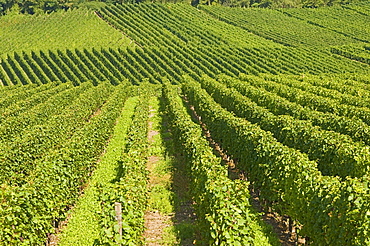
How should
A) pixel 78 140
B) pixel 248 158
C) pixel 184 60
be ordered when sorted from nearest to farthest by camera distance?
pixel 248 158
pixel 78 140
pixel 184 60

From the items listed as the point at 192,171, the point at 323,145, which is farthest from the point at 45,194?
the point at 323,145

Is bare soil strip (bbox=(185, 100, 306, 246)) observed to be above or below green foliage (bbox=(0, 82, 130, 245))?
below

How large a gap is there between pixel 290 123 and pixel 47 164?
1227 centimetres

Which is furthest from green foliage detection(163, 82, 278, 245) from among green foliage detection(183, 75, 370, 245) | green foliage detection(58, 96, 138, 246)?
green foliage detection(58, 96, 138, 246)

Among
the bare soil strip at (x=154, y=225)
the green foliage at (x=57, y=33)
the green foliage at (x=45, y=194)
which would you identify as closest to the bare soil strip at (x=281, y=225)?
the bare soil strip at (x=154, y=225)

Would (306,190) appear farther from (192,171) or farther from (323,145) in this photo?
(323,145)

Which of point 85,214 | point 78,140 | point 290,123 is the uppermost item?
point 290,123

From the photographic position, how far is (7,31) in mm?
107125

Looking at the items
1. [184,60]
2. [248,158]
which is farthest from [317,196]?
[184,60]

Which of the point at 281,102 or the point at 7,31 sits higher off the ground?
the point at 281,102

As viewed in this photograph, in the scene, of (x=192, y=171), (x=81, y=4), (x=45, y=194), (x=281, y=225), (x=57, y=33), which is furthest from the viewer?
(x=81, y=4)

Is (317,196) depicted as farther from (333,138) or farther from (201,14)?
(201,14)

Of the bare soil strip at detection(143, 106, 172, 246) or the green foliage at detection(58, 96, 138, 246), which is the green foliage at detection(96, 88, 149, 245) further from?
the bare soil strip at detection(143, 106, 172, 246)

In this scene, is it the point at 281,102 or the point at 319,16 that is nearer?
the point at 281,102
